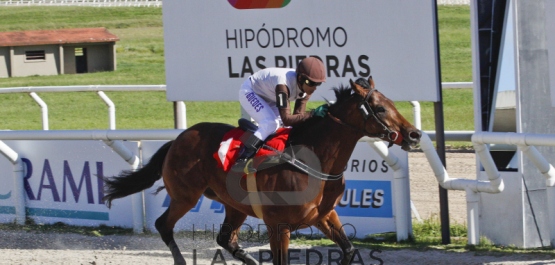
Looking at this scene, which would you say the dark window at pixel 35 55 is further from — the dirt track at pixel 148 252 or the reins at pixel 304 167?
the reins at pixel 304 167

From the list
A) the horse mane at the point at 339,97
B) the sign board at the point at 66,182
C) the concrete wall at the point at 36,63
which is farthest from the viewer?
A: the concrete wall at the point at 36,63

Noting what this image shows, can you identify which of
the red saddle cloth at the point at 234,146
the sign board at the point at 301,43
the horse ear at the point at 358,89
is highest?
the sign board at the point at 301,43

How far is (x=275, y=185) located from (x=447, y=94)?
547 inches

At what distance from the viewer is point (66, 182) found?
8555 millimetres

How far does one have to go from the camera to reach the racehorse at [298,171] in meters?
5.57

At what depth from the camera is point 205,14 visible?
798cm

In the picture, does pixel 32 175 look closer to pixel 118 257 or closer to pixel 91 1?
pixel 118 257

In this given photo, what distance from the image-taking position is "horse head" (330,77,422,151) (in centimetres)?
545

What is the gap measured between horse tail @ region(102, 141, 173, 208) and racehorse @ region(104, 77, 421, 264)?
0.32 meters

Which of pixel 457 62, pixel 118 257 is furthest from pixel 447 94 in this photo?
pixel 118 257

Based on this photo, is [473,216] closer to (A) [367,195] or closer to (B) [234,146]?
(A) [367,195]

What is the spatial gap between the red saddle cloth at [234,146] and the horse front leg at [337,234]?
0.61m

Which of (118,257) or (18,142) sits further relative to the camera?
(18,142)

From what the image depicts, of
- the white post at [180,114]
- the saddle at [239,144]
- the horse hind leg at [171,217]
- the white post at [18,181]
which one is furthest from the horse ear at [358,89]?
the white post at [18,181]
